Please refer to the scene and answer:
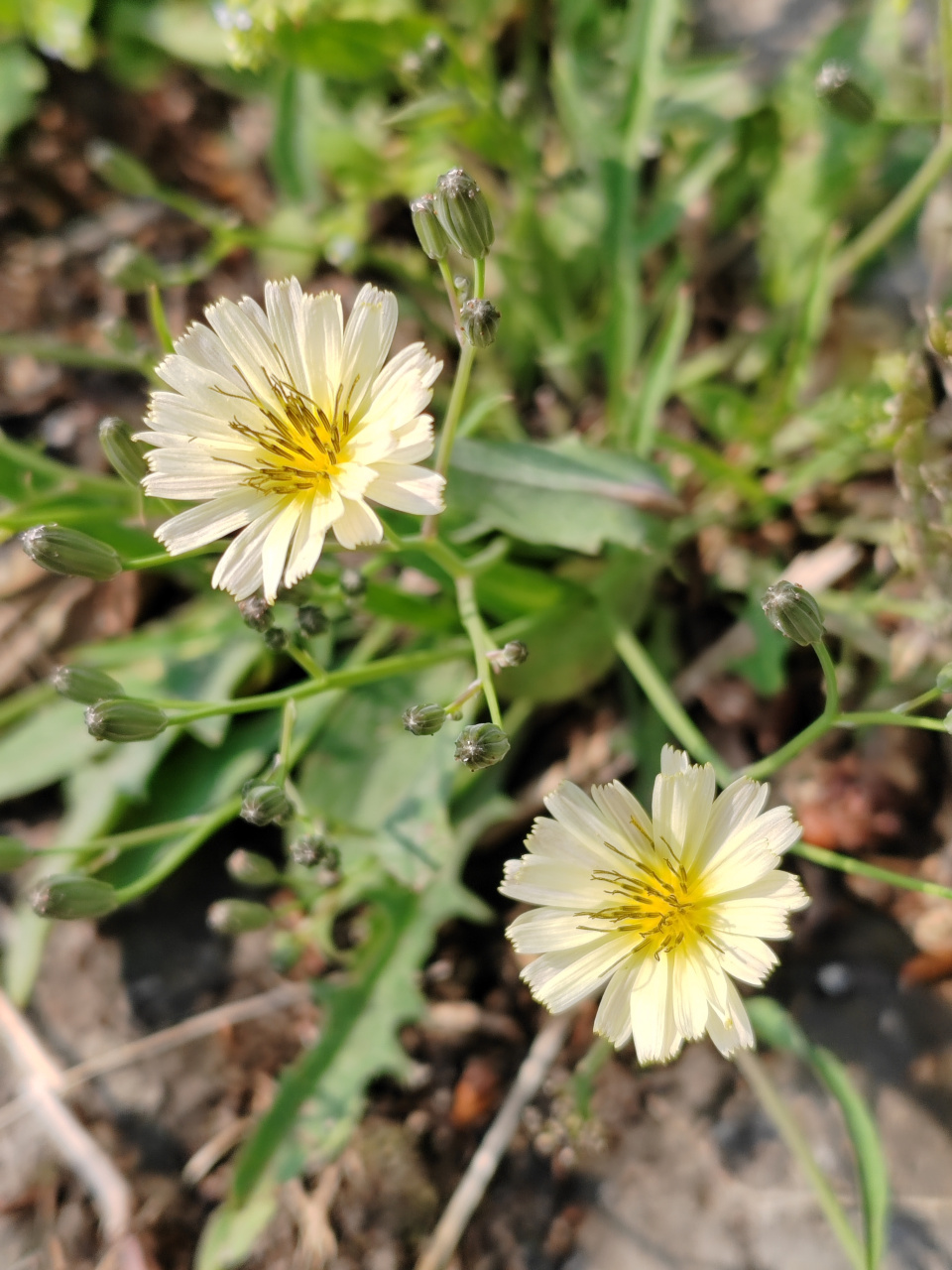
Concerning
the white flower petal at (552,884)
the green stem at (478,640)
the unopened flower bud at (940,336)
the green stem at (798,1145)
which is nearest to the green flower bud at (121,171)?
the green stem at (478,640)

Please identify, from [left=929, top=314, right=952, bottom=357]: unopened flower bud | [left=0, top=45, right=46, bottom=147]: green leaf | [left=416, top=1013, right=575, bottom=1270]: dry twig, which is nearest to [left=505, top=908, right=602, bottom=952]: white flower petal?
[left=416, top=1013, right=575, bottom=1270]: dry twig

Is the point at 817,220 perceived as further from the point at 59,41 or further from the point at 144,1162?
the point at 144,1162

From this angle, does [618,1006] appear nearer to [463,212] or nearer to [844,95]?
[463,212]

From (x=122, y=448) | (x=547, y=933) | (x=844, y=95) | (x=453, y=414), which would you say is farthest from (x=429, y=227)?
(x=547, y=933)

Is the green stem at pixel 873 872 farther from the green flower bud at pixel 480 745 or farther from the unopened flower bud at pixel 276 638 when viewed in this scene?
the unopened flower bud at pixel 276 638

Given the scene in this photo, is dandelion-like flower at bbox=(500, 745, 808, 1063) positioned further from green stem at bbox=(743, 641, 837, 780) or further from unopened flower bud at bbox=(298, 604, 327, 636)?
unopened flower bud at bbox=(298, 604, 327, 636)
